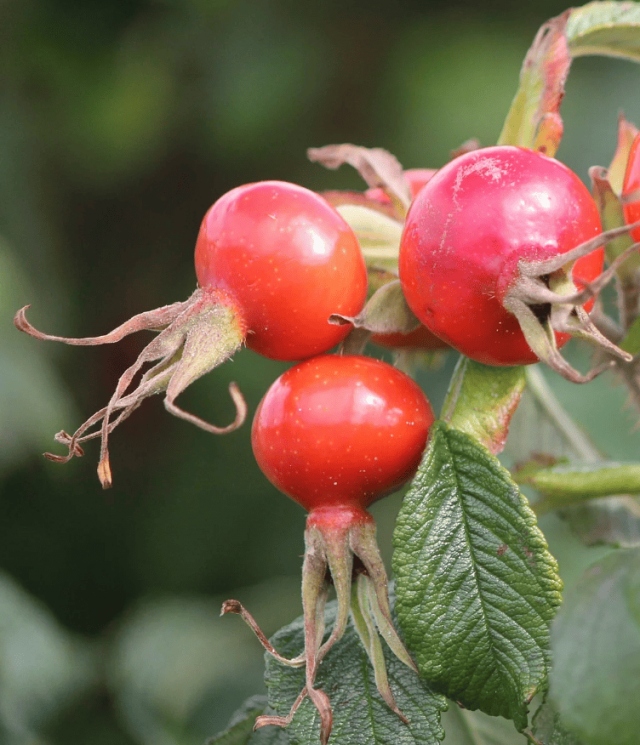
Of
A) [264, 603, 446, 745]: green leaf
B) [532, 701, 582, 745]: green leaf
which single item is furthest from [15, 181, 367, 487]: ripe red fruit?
[532, 701, 582, 745]: green leaf

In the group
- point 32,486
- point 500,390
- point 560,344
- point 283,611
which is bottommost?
point 32,486

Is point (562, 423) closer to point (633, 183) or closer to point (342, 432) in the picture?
point (633, 183)

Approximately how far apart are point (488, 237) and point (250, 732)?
0.80 meters

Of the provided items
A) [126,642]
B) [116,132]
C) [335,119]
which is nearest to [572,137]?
[335,119]

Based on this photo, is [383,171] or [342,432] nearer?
[342,432]

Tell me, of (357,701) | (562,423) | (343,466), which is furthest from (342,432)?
(562,423)

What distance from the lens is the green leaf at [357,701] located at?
1.03 m

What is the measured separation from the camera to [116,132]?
3.54 m

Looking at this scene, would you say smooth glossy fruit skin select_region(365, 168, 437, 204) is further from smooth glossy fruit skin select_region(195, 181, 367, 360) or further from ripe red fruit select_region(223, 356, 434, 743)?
ripe red fruit select_region(223, 356, 434, 743)

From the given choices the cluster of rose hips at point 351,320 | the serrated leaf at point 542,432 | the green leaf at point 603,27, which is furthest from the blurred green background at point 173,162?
the cluster of rose hips at point 351,320

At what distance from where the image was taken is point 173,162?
3848mm

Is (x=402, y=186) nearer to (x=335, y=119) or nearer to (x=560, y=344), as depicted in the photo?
(x=560, y=344)

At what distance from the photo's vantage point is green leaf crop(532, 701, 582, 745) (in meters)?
1.13

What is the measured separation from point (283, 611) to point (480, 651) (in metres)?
1.55
